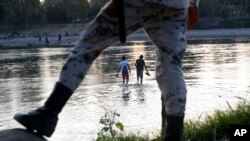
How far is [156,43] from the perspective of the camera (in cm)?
303

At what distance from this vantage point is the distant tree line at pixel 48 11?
94.1m

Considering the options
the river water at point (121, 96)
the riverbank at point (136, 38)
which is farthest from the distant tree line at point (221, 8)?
the river water at point (121, 96)

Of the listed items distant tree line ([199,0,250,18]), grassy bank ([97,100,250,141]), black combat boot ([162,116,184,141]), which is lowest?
grassy bank ([97,100,250,141])

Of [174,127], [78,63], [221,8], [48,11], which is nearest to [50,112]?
[78,63]

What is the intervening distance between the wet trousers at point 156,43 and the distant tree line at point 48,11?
295 ft

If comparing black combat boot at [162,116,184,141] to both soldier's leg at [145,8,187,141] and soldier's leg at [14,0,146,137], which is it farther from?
soldier's leg at [14,0,146,137]

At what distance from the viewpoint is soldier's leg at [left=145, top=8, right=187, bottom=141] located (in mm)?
2924

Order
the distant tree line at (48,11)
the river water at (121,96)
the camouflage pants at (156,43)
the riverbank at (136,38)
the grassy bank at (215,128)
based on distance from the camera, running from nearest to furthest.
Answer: the camouflage pants at (156,43)
the grassy bank at (215,128)
the river water at (121,96)
the riverbank at (136,38)
the distant tree line at (48,11)

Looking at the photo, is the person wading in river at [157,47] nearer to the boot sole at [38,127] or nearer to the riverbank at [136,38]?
the boot sole at [38,127]

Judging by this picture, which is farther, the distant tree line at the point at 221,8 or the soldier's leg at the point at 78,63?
the distant tree line at the point at 221,8

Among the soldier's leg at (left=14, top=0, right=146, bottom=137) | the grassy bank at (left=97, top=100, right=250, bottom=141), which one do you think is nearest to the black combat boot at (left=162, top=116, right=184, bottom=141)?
the soldier's leg at (left=14, top=0, right=146, bottom=137)

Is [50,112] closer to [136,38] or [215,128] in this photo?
[215,128]

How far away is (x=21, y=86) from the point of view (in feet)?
88.6

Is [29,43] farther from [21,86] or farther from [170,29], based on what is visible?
[170,29]
